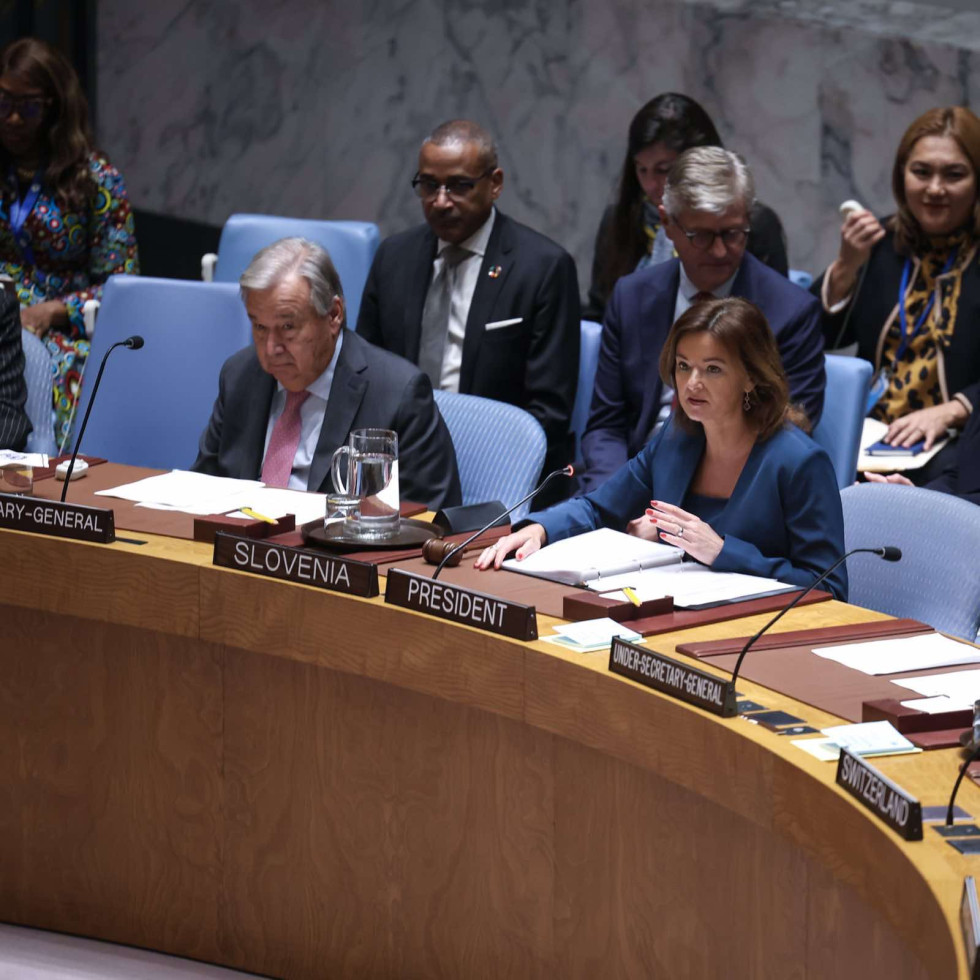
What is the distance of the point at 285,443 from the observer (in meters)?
3.11

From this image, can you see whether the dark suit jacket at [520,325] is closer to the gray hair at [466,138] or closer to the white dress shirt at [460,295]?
the white dress shirt at [460,295]

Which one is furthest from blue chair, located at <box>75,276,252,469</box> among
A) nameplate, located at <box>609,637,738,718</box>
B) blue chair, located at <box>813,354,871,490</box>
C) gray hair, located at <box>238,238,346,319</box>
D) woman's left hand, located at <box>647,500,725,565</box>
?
nameplate, located at <box>609,637,738,718</box>

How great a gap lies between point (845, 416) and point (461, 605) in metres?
1.40

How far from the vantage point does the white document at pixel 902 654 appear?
1901 millimetres

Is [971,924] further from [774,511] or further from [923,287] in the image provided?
[923,287]

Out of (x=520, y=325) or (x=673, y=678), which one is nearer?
(x=673, y=678)

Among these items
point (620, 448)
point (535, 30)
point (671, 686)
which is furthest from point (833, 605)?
point (535, 30)

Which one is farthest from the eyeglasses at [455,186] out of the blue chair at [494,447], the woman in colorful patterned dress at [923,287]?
the woman in colorful patterned dress at [923,287]

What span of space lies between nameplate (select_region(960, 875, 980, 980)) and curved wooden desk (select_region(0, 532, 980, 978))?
12cm

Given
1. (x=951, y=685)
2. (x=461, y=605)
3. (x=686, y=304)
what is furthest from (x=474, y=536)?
(x=686, y=304)

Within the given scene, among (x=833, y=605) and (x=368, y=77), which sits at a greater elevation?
(x=368, y=77)

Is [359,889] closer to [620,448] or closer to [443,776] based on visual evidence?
[443,776]

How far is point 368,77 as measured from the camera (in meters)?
5.52

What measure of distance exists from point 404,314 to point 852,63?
1822 mm
